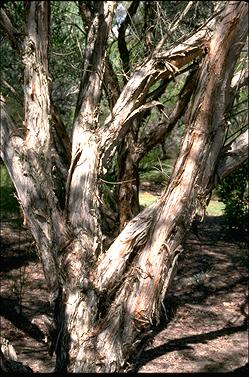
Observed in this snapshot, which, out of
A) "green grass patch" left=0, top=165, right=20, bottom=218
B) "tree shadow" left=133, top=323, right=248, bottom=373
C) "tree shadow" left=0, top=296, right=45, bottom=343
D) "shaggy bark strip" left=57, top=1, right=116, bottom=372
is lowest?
"tree shadow" left=133, top=323, right=248, bottom=373

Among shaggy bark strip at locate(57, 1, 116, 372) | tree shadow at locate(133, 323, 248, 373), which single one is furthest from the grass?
shaggy bark strip at locate(57, 1, 116, 372)

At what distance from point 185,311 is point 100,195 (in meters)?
3.43

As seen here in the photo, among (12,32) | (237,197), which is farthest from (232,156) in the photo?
(237,197)

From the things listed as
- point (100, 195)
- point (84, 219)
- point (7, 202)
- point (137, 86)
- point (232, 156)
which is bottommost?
point (7, 202)

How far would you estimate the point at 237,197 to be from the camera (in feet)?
36.3

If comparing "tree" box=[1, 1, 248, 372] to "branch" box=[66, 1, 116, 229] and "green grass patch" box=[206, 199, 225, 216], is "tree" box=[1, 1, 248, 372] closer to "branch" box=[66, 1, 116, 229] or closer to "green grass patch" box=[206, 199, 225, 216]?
"branch" box=[66, 1, 116, 229]

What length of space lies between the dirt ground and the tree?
0.37 m

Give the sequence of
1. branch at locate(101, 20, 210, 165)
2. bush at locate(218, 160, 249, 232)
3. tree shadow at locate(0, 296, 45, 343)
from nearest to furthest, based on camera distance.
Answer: branch at locate(101, 20, 210, 165), tree shadow at locate(0, 296, 45, 343), bush at locate(218, 160, 249, 232)

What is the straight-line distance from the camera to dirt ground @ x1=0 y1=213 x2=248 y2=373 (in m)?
6.04

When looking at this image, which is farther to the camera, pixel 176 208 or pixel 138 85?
pixel 138 85

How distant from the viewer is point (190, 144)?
3873mm

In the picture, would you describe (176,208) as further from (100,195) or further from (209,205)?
(209,205)

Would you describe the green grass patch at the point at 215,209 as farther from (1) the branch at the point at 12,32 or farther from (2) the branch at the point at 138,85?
(1) the branch at the point at 12,32

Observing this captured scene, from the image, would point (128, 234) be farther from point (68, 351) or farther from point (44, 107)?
point (44, 107)
